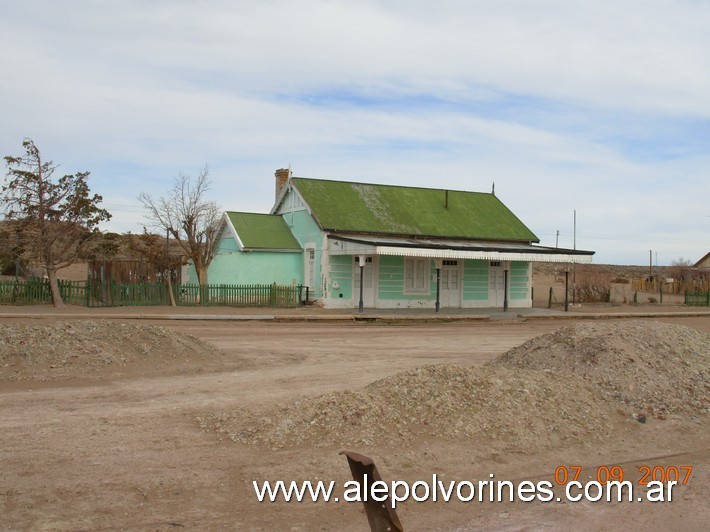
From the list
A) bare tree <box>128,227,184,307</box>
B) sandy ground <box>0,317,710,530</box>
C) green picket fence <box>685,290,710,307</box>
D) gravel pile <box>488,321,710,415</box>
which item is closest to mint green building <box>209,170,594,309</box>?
bare tree <box>128,227,184,307</box>

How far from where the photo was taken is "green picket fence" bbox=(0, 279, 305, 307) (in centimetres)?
3008

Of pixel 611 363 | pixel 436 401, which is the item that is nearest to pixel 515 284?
pixel 611 363

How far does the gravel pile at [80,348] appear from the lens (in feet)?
41.1

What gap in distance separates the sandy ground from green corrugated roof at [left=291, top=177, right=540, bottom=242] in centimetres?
2243

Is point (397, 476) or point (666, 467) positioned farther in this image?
point (666, 467)

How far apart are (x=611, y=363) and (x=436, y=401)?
12.2 ft

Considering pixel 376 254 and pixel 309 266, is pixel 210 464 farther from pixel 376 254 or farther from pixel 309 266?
pixel 309 266

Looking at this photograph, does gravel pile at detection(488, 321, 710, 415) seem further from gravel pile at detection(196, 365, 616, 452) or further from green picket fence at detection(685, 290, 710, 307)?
green picket fence at detection(685, 290, 710, 307)

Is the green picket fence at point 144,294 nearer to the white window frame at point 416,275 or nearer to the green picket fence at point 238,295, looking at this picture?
the green picket fence at point 238,295

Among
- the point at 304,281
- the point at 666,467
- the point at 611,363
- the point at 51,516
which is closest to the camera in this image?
the point at 51,516

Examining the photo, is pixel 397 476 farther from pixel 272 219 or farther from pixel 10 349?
pixel 272 219

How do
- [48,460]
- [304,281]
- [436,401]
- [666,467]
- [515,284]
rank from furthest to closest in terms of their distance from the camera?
[515,284] < [304,281] < [436,401] < [666,467] < [48,460]

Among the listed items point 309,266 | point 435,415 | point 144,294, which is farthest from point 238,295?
point 435,415

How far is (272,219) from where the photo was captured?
3716 cm
